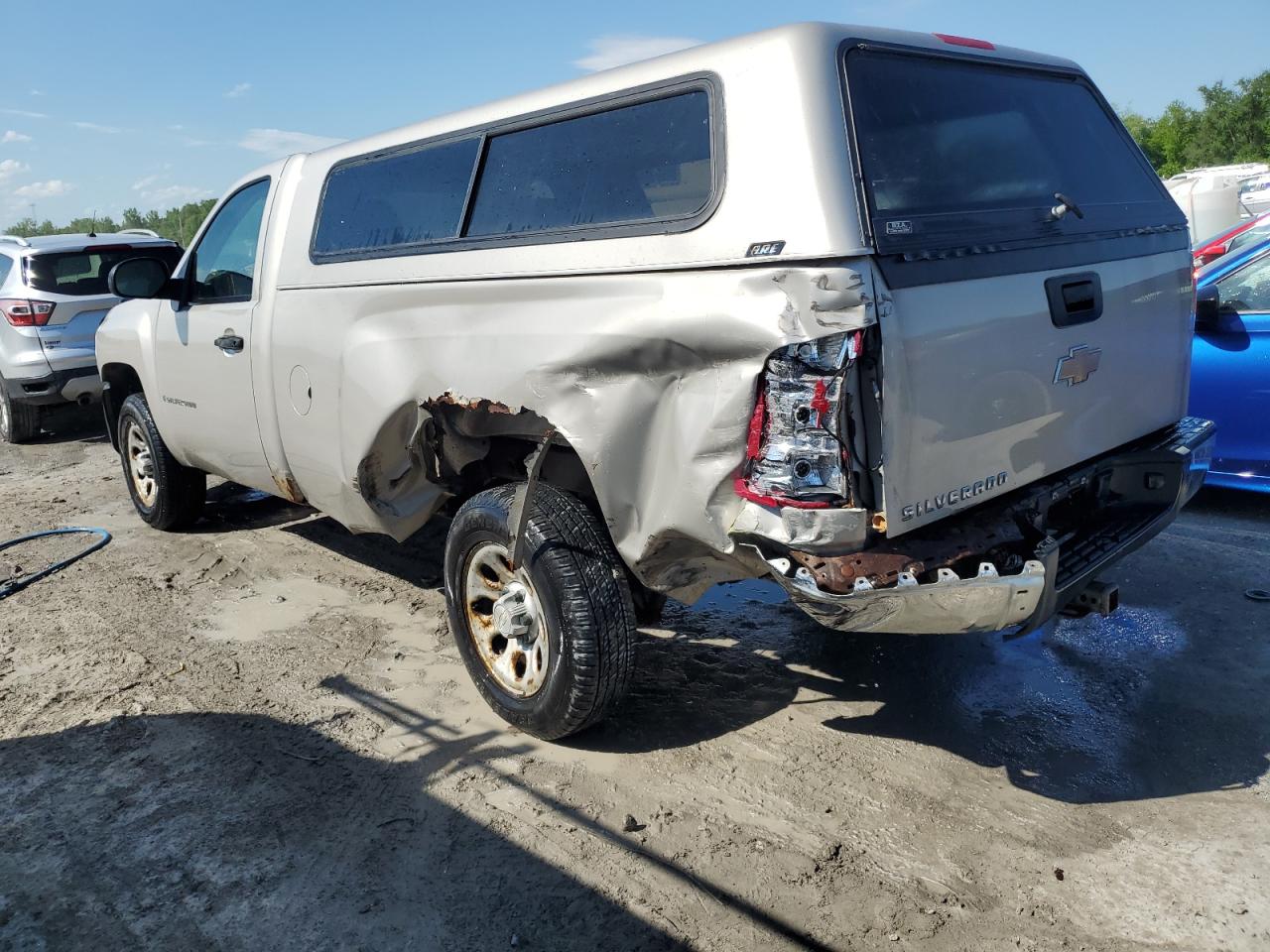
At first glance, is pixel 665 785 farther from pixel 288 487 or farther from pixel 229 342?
pixel 229 342

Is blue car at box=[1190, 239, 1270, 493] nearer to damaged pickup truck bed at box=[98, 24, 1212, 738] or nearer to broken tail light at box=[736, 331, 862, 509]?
damaged pickup truck bed at box=[98, 24, 1212, 738]

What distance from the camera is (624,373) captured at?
3.03m

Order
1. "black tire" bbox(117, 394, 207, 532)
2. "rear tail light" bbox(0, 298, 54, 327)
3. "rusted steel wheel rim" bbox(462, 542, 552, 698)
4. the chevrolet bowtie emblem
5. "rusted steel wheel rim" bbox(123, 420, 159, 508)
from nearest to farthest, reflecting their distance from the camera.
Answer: the chevrolet bowtie emblem, "rusted steel wheel rim" bbox(462, 542, 552, 698), "black tire" bbox(117, 394, 207, 532), "rusted steel wheel rim" bbox(123, 420, 159, 508), "rear tail light" bbox(0, 298, 54, 327)

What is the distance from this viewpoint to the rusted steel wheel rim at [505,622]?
3564 millimetres

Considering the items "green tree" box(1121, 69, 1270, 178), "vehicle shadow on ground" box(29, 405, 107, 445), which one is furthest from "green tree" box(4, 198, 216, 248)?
"green tree" box(1121, 69, 1270, 178)

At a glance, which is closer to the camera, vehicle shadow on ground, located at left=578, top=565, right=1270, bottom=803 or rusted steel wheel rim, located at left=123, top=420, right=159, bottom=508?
vehicle shadow on ground, located at left=578, top=565, right=1270, bottom=803

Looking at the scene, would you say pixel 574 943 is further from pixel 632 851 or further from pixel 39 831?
pixel 39 831

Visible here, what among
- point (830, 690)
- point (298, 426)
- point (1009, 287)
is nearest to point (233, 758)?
point (298, 426)

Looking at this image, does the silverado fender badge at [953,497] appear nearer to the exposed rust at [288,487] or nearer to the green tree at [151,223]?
the exposed rust at [288,487]

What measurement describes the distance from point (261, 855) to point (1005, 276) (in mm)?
2826

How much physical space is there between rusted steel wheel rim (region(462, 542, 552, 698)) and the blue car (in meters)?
4.04

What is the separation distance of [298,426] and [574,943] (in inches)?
105

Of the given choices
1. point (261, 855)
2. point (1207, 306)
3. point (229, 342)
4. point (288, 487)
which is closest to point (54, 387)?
point (229, 342)

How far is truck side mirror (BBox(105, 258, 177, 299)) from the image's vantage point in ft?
16.8
